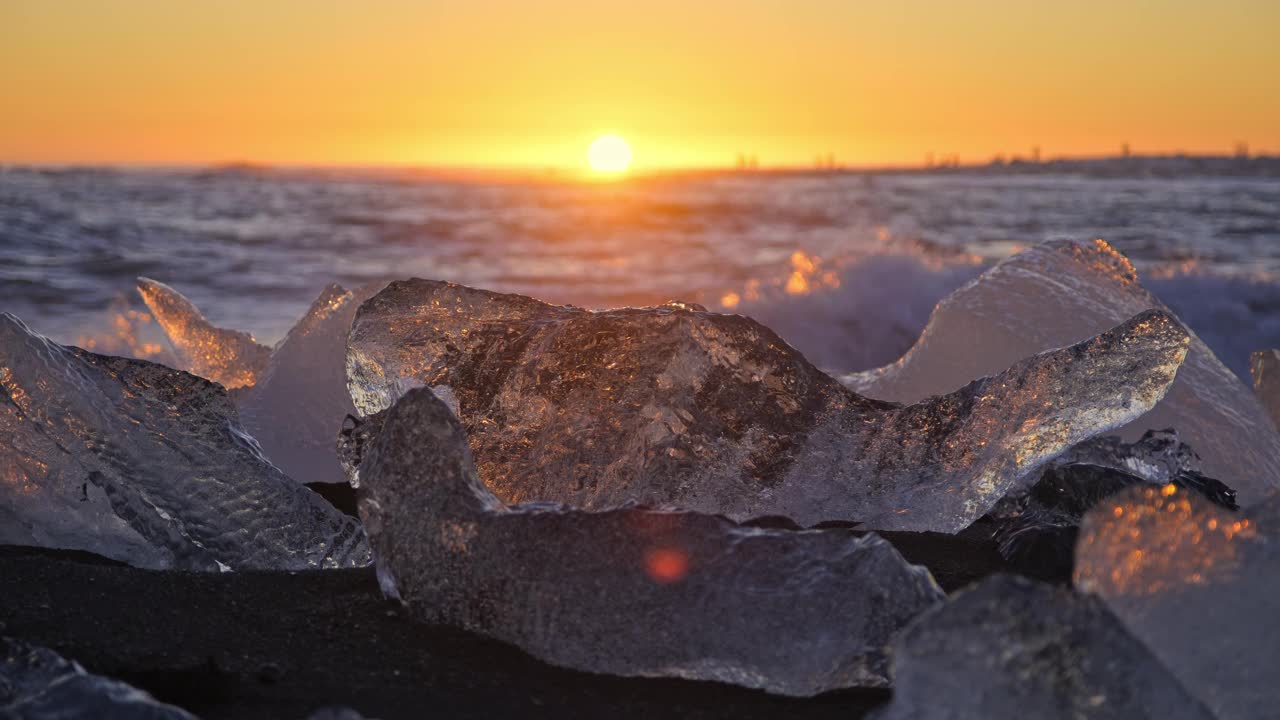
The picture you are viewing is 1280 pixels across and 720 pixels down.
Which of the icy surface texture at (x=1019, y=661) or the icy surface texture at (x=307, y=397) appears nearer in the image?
the icy surface texture at (x=1019, y=661)

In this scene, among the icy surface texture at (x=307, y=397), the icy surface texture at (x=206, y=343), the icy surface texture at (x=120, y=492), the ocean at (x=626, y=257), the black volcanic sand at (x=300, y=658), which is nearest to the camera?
the black volcanic sand at (x=300, y=658)

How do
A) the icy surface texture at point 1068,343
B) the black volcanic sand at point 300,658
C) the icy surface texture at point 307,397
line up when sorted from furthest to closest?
the icy surface texture at point 307,397
the icy surface texture at point 1068,343
the black volcanic sand at point 300,658

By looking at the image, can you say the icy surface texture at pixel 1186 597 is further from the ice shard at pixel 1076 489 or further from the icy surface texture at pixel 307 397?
the icy surface texture at pixel 307 397

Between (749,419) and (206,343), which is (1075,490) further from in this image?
(206,343)

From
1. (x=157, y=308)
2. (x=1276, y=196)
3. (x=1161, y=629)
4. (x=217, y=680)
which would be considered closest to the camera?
(x=1161, y=629)

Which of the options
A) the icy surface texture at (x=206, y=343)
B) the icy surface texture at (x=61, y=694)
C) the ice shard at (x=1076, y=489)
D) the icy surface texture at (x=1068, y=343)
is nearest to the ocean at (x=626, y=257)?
the icy surface texture at (x=1068, y=343)

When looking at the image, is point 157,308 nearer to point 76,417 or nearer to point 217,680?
point 76,417

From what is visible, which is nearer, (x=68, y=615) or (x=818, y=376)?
(x=68, y=615)

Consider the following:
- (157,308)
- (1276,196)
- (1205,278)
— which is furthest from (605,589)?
(1276,196)
